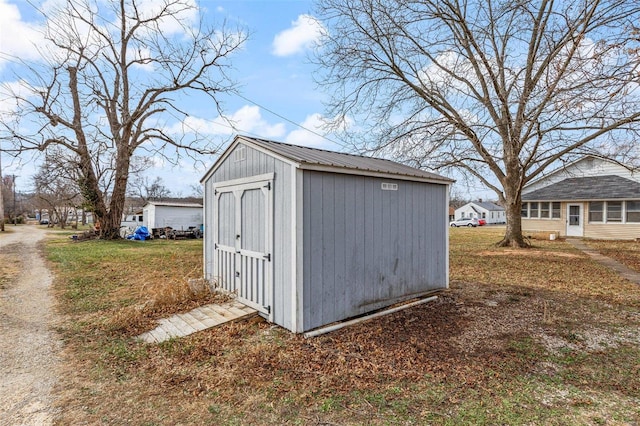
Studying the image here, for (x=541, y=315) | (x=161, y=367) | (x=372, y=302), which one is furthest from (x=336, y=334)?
(x=541, y=315)

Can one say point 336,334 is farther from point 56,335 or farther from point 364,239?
point 56,335

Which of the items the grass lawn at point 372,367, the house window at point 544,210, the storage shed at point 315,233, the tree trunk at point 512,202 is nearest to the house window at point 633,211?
the house window at point 544,210

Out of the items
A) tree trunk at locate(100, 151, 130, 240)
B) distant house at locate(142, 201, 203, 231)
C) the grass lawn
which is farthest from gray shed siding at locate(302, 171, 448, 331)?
distant house at locate(142, 201, 203, 231)

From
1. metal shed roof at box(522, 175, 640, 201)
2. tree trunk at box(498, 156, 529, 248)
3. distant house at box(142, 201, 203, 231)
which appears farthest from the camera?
distant house at box(142, 201, 203, 231)

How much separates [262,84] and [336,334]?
1112cm

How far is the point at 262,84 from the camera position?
12852mm

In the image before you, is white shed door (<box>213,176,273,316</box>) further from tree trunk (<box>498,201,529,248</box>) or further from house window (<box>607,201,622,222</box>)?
house window (<box>607,201,622,222</box>)

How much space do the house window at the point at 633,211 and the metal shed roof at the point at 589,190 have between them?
533 millimetres

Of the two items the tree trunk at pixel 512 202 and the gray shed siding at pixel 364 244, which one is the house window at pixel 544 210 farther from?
the gray shed siding at pixel 364 244

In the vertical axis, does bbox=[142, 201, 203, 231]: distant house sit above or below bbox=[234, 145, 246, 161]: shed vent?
below

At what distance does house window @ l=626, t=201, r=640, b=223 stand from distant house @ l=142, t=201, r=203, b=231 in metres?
25.2

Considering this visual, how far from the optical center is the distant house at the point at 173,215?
22.5 meters

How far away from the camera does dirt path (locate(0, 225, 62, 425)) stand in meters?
2.62

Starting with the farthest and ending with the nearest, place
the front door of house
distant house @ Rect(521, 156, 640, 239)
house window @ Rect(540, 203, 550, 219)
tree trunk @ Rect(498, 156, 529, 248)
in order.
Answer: house window @ Rect(540, 203, 550, 219) → the front door of house → distant house @ Rect(521, 156, 640, 239) → tree trunk @ Rect(498, 156, 529, 248)
